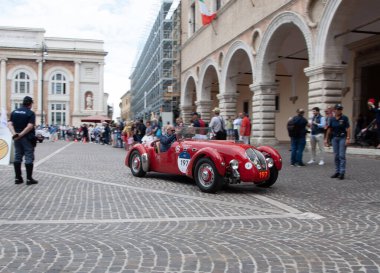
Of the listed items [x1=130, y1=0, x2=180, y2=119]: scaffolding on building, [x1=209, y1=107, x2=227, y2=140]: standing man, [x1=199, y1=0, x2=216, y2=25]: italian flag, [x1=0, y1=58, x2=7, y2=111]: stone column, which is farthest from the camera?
[x1=0, y1=58, x2=7, y2=111]: stone column

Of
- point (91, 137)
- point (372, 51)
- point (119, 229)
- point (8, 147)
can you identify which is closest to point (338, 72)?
point (372, 51)

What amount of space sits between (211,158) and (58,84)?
61.8 m

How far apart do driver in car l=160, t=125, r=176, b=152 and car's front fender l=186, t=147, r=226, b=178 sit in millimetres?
1047

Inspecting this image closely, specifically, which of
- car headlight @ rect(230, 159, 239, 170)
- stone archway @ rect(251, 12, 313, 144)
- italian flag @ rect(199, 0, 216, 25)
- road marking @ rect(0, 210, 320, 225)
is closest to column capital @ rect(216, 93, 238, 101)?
stone archway @ rect(251, 12, 313, 144)

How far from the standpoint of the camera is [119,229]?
4820mm

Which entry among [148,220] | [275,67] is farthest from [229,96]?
[148,220]

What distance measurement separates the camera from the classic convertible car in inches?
288

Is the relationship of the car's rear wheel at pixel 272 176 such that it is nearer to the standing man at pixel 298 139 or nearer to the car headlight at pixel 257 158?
the car headlight at pixel 257 158

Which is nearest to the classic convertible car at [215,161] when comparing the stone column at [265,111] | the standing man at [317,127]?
the standing man at [317,127]

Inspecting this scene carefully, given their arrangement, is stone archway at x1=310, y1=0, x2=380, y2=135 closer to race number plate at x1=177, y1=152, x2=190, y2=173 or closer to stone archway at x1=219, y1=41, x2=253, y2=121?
stone archway at x1=219, y1=41, x2=253, y2=121

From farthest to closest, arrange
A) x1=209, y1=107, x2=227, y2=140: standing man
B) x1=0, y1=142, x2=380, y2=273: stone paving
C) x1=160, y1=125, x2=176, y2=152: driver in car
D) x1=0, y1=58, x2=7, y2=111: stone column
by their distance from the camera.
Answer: x1=0, y1=58, x2=7, y2=111: stone column < x1=209, y1=107, x2=227, y2=140: standing man < x1=160, y1=125, x2=176, y2=152: driver in car < x1=0, y1=142, x2=380, y2=273: stone paving

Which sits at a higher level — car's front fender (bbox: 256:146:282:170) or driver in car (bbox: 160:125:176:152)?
driver in car (bbox: 160:125:176:152)

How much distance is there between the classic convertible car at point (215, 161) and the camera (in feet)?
24.0

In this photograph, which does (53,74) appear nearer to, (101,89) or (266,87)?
(101,89)
